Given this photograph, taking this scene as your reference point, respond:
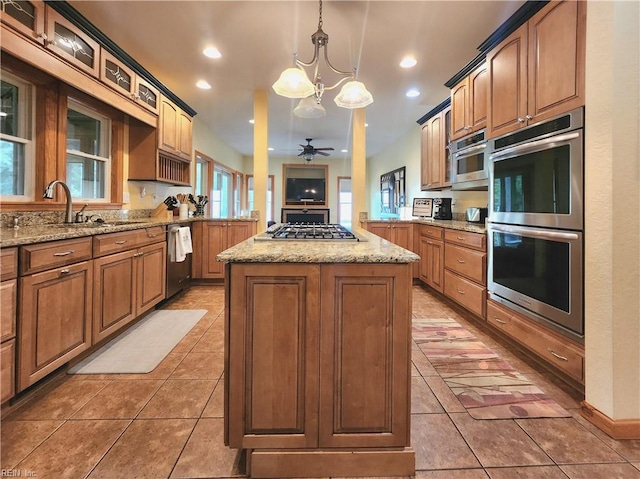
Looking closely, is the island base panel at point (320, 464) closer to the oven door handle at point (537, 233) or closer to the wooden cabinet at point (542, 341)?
the wooden cabinet at point (542, 341)

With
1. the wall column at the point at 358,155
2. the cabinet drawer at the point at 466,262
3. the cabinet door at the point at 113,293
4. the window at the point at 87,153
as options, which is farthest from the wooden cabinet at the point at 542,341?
the window at the point at 87,153

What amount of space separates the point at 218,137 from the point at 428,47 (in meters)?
4.80

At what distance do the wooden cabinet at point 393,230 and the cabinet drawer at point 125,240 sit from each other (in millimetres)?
2643

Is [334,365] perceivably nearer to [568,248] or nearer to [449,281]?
[568,248]

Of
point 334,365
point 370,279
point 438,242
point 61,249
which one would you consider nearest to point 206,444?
point 334,365

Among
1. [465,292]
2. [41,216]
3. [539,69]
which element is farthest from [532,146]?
[41,216]

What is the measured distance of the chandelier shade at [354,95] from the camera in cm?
234

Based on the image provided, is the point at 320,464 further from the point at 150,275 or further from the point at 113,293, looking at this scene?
the point at 150,275

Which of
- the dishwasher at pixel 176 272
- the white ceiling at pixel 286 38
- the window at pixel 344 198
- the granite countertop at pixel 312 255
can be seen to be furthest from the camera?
the window at pixel 344 198

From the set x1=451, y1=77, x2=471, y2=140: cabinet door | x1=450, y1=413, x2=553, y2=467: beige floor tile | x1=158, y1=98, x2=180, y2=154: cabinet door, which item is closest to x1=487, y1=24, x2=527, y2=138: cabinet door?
x1=451, y1=77, x2=471, y2=140: cabinet door

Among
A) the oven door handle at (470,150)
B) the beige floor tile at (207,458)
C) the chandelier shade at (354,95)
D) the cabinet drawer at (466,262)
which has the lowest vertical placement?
the beige floor tile at (207,458)

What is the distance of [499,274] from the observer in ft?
8.13

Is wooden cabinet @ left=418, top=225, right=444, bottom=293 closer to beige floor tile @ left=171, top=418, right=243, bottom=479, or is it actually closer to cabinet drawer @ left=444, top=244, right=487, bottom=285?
cabinet drawer @ left=444, top=244, right=487, bottom=285

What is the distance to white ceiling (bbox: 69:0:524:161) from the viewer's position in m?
2.45
